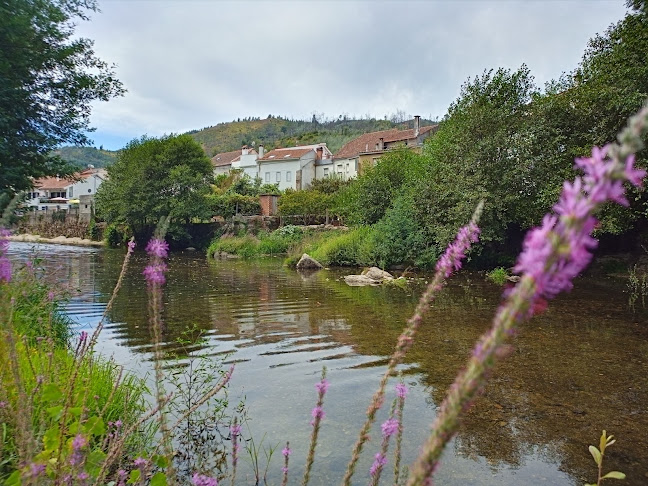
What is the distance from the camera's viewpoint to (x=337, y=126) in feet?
428

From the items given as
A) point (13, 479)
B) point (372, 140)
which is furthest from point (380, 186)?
point (372, 140)

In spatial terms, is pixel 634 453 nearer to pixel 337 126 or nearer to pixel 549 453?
pixel 549 453

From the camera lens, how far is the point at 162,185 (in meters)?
43.5

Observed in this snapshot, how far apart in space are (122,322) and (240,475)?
8.39m

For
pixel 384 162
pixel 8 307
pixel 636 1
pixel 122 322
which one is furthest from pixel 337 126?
pixel 8 307

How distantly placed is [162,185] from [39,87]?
33143 mm

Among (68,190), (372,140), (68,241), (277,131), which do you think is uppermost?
(277,131)

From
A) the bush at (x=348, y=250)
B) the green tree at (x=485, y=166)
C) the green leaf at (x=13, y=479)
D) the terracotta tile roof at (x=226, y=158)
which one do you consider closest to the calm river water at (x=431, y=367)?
the green leaf at (x=13, y=479)

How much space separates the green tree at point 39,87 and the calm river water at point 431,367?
2706 millimetres

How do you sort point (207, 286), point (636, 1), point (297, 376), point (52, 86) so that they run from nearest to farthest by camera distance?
point (297, 376), point (52, 86), point (636, 1), point (207, 286)

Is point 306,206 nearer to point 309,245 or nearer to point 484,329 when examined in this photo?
point 309,245

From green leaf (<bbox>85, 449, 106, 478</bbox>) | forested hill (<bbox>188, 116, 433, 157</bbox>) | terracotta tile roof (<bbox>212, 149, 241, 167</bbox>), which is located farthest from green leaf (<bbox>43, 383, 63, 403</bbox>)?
forested hill (<bbox>188, 116, 433, 157</bbox>)

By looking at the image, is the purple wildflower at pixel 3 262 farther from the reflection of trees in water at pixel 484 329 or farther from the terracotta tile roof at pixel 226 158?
the terracotta tile roof at pixel 226 158

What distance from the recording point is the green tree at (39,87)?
387 inches
